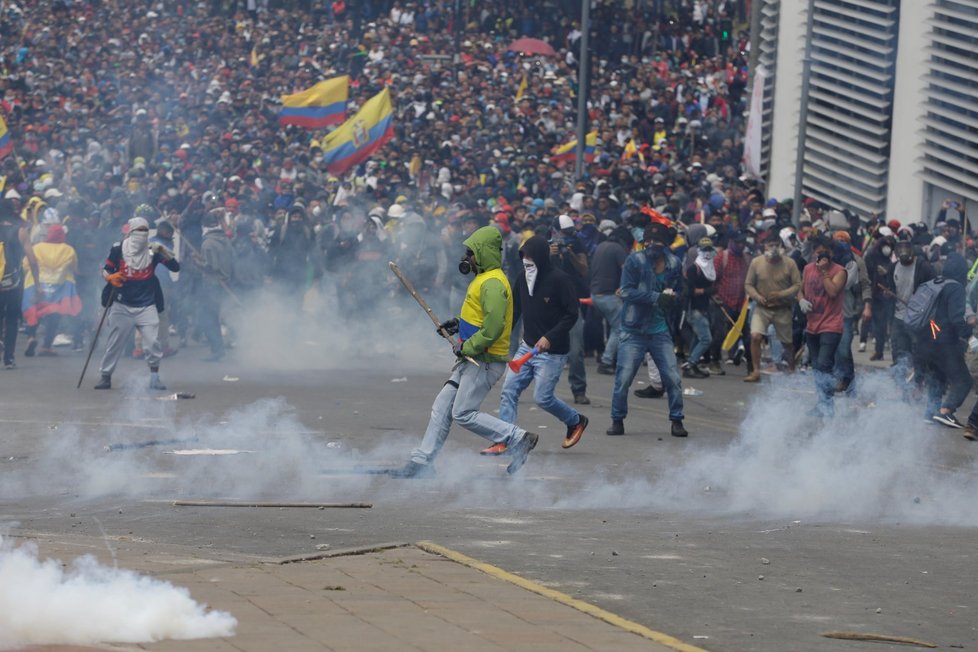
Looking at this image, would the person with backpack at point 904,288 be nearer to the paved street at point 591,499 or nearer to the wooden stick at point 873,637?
the paved street at point 591,499

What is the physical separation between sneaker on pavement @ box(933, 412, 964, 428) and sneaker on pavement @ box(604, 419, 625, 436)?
294 cm

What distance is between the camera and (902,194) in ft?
88.6

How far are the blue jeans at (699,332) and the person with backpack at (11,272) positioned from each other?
7.00m

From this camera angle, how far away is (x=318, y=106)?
28656mm

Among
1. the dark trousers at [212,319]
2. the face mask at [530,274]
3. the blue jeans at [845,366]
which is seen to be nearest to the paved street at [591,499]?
the blue jeans at [845,366]

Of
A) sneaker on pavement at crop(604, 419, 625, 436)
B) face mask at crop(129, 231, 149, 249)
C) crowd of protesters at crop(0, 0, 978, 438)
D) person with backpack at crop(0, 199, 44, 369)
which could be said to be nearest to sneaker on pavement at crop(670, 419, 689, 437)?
sneaker on pavement at crop(604, 419, 625, 436)

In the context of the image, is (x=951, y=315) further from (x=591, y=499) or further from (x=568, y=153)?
(x=568, y=153)

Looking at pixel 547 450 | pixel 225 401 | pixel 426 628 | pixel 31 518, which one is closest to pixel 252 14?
pixel 225 401

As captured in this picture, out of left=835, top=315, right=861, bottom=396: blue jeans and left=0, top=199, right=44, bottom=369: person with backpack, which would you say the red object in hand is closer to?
left=835, top=315, right=861, bottom=396: blue jeans

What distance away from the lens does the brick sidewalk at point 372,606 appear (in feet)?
20.7

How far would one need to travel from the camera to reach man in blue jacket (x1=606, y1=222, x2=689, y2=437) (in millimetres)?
13508

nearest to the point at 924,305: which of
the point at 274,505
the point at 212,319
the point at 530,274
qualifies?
the point at 530,274

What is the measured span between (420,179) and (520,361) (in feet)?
61.7

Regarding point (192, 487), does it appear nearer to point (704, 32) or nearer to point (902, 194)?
point (902, 194)
